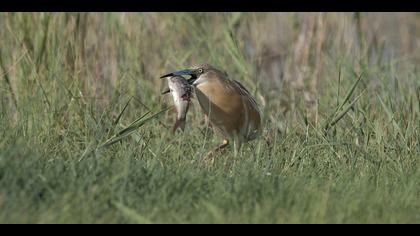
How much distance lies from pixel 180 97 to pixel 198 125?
3.91 ft

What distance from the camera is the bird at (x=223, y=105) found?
22.8ft

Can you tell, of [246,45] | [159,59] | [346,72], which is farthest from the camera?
[246,45]

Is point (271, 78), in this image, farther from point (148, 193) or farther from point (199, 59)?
point (148, 193)

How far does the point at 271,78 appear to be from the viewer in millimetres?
10031

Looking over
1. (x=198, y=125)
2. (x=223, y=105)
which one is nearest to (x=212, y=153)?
(x=223, y=105)

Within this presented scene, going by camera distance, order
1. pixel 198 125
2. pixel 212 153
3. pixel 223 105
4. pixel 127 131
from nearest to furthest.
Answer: pixel 127 131 → pixel 212 153 → pixel 223 105 → pixel 198 125

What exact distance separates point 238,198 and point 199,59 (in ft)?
13.2

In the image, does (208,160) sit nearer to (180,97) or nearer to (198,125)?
(180,97)

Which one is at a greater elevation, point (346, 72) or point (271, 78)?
point (346, 72)

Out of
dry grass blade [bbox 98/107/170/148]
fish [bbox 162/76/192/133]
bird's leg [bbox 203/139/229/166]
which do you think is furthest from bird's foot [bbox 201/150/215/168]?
dry grass blade [bbox 98/107/170/148]

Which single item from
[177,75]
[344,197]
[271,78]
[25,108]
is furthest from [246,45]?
[344,197]

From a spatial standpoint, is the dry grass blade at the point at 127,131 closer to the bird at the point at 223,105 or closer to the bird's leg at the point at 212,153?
the bird's leg at the point at 212,153

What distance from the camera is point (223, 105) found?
7000mm

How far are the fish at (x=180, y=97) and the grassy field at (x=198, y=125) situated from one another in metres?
0.20
